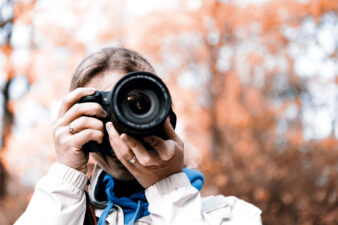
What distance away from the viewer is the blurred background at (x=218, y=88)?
3.10 metres

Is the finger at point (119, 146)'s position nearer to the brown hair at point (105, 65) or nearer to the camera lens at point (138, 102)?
the camera lens at point (138, 102)

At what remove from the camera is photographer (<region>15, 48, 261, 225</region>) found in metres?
0.83

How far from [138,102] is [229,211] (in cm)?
45

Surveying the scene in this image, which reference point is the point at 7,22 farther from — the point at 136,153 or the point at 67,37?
the point at 136,153

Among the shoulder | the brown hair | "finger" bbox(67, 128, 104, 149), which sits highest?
the brown hair

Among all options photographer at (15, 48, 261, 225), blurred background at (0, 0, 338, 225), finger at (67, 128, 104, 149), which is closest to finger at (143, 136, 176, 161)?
photographer at (15, 48, 261, 225)

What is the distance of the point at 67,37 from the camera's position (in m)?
3.88

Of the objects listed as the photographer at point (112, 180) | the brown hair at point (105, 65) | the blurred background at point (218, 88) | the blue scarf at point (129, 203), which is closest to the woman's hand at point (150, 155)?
the photographer at point (112, 180)

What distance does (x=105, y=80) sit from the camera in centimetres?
101

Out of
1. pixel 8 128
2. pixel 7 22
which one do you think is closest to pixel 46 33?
pixel 7 22

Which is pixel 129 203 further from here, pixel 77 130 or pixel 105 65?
pixel 105 65

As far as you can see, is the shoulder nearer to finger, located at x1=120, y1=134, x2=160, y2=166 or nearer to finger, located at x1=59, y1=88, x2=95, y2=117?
finger, located at x1=120, y1=134, x2=160, y2=166

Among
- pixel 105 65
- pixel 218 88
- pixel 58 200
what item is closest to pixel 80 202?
pixel 58 200

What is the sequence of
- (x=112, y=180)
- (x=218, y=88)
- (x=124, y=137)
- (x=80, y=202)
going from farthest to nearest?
(x=218, y=88) < (x=112, y=180) < (x=80, y=202) < (x=124, y=137)
